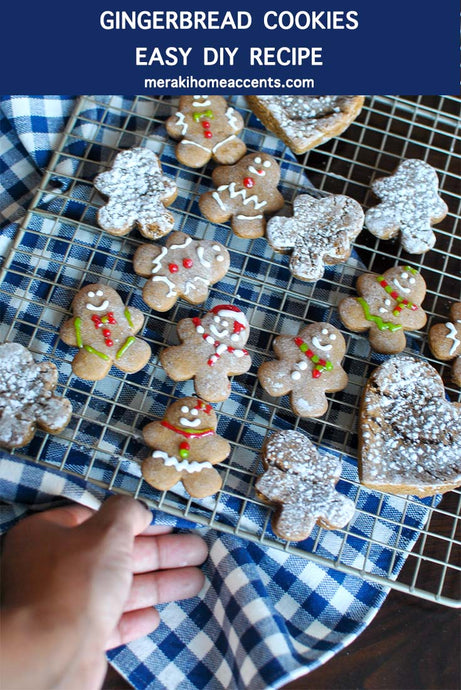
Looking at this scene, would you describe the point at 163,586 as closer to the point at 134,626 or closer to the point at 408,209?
the point at 134,626

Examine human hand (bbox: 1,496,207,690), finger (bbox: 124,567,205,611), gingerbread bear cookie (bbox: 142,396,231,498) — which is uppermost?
gingerbread bear cookie (bbox: 142,396,231,498)

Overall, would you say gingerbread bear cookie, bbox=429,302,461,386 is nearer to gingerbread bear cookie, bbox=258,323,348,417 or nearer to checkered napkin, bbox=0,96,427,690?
gingerbread bear cookie, bbox=258,323,348,417

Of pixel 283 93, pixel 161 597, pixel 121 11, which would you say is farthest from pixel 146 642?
pixel 121 11

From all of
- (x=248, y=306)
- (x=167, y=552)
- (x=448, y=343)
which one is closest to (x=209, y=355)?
(x=248, y=306)

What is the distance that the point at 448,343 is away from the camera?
160cm

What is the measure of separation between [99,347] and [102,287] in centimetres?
16

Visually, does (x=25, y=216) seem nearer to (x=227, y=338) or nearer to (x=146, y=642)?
(x=227, y=338)

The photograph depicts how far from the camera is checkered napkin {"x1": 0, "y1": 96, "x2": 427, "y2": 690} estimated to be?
1505 millimetres

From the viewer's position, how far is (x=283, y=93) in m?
1.74

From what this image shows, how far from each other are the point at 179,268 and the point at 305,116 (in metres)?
0.58

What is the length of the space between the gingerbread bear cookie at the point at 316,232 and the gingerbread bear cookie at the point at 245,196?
0.05m

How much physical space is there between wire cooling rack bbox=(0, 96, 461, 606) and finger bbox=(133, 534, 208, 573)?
0.34 feet

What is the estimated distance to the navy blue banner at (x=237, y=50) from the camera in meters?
1.67

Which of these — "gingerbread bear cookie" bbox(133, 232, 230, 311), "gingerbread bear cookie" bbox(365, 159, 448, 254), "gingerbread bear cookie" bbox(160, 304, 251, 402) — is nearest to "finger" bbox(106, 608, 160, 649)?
"gingerbread bear cookie" bbox(160, 304, 251, 402)
